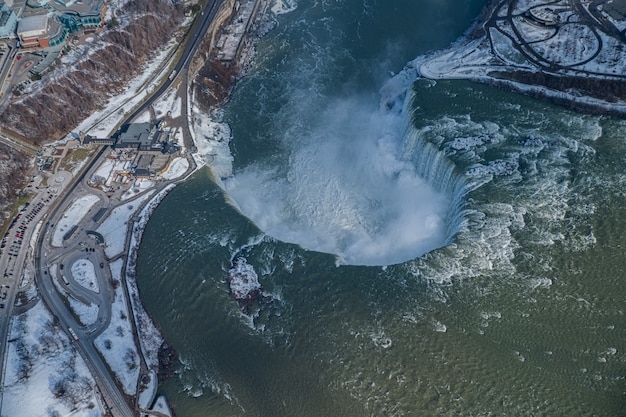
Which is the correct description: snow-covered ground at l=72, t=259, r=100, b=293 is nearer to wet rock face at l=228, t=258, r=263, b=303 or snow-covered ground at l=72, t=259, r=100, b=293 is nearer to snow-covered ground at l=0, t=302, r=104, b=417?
snow-covered ground at l=0, t=302, r=104, b=417

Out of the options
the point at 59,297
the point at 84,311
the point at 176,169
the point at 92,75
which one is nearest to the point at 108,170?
the point at 176,169

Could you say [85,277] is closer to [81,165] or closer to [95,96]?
[81,165]

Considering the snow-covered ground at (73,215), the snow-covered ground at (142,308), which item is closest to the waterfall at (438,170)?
the snow-covered ground at (142,308)

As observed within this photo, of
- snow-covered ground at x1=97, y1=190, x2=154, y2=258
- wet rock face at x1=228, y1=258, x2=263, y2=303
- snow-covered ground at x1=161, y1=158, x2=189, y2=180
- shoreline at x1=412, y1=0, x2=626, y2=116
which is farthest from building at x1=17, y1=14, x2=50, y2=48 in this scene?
shoreline at x1=412, y1=0, x2=626, y2=116

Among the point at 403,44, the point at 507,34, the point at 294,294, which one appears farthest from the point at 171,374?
the point at 507,34

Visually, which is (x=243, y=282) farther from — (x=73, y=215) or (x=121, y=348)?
(x=73, y=215)
